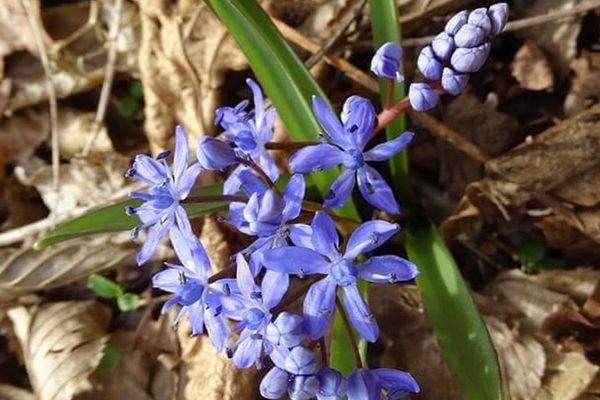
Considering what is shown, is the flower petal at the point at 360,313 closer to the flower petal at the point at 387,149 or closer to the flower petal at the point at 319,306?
the flower petal at the point at 319,306

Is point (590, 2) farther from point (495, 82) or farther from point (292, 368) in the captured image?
point (292, 368)

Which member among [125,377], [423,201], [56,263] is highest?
[56,263]

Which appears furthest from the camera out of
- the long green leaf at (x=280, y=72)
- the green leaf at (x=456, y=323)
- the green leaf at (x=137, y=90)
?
the green leaf at (x=137, y=90)

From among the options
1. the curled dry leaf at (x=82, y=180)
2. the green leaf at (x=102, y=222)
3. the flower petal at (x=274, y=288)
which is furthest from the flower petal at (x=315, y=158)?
the curled dry leaf at (x=82, y=180)

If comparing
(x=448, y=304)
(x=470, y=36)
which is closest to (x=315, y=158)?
(x=470, y=36)

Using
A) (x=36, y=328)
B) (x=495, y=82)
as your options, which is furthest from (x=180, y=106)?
(x=495, y=82)

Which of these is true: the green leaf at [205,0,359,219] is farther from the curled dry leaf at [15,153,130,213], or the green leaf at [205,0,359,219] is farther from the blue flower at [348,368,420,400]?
the curled dry leaf at [15,153,130,213]

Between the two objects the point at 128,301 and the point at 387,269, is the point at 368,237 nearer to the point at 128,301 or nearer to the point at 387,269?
the point at 387,269
